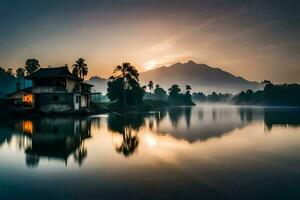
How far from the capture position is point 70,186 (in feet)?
28.0

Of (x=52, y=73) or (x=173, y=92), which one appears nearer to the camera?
(x=52, y=73)

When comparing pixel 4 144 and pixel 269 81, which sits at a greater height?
pixel 269 81

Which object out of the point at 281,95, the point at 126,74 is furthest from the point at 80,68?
the point at 281,95

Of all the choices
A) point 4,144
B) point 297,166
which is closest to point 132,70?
point 4,144

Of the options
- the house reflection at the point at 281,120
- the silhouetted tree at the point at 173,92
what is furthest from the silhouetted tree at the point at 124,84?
the silhouetted tree at the point at 173,92

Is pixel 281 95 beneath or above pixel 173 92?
beneath

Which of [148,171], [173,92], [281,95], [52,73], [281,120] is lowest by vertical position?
[281,120]

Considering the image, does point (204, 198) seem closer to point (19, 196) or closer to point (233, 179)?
point (233, 179)

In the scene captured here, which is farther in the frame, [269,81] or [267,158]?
[269,81]

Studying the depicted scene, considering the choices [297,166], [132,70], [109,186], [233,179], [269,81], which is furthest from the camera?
[269,81]

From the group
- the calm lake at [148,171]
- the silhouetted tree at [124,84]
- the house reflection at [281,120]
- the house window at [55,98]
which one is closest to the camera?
the calm lake at [148,171]

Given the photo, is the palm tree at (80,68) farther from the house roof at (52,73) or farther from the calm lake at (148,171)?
the calm lake at (148,171)

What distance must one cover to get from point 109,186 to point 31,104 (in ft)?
165

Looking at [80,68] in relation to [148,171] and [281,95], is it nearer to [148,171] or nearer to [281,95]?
[148,171]
